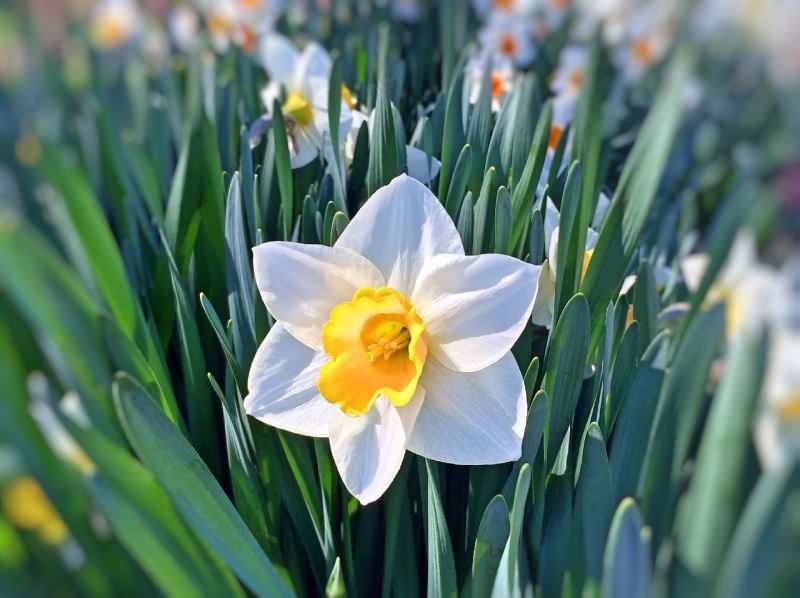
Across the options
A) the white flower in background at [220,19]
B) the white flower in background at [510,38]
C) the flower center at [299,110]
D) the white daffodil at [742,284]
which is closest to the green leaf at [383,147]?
the flower center at [299,110]

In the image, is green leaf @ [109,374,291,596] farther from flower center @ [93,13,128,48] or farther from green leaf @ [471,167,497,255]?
flower center @ [93,13,128,48]

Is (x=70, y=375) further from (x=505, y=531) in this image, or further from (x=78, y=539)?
(x=505, y=531)

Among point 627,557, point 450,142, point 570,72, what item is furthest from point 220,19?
point 627,557

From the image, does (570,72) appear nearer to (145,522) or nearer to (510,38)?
(510,38)

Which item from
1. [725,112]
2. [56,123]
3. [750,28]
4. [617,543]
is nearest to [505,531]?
[617,543]

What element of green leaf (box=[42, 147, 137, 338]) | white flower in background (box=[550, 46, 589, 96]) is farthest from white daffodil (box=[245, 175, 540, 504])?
white flower in background (box=[550, 46, 589, 96])

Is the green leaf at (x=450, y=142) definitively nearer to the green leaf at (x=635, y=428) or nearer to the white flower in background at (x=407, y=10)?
the green leaf at (x=635, y=428)

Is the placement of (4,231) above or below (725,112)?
above
